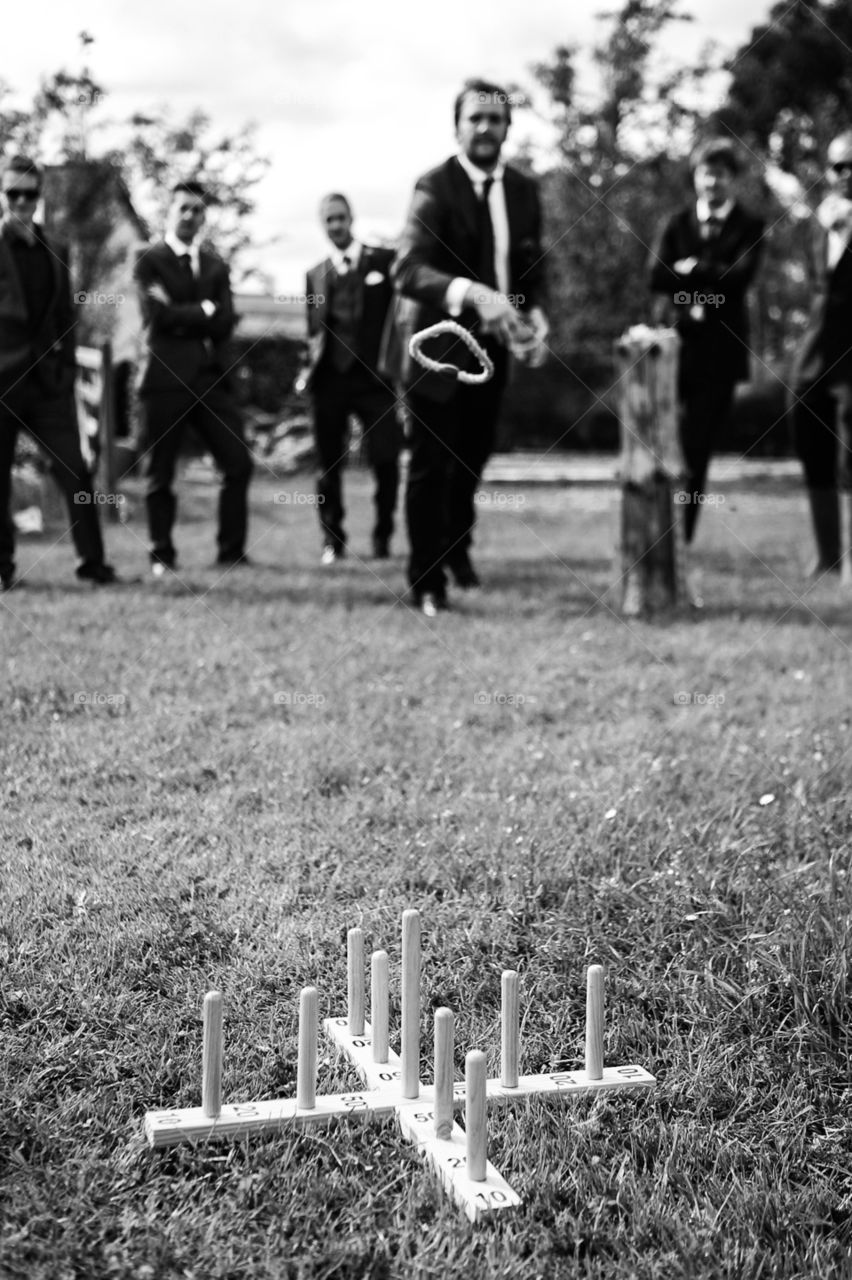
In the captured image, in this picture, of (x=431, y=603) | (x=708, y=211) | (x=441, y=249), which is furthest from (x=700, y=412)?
(x=431, y=603)

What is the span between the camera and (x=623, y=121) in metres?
24.1

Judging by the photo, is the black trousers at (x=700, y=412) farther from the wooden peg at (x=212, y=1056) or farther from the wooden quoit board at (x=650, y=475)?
the wooden peg at (x=212, y=1056)

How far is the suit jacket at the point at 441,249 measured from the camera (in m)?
6.34

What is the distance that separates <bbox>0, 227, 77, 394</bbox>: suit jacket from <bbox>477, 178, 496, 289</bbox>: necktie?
2.30m

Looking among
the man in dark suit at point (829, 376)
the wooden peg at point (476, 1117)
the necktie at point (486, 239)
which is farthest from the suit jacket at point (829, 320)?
the wooden peg at point (476, 1117)

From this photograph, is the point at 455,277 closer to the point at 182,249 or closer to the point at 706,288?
the point at 706,288

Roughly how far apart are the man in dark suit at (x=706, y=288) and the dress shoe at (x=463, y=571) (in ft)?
4.29

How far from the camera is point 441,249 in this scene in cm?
649

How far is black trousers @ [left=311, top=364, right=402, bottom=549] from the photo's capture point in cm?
898

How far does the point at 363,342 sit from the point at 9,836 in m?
6.05

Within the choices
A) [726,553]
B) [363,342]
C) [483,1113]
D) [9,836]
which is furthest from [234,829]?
[726,553]

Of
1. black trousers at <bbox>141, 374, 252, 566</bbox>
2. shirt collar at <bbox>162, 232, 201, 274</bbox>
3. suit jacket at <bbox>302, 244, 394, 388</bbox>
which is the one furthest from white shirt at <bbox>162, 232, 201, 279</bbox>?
suit jacket at <bbox>302, 244, 394, 388</bbox>

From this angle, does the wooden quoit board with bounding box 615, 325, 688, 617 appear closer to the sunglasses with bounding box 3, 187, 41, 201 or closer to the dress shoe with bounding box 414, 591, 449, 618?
the dress shoe with bounding box 414, 591, 449, 618

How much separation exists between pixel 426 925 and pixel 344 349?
6343 mm
